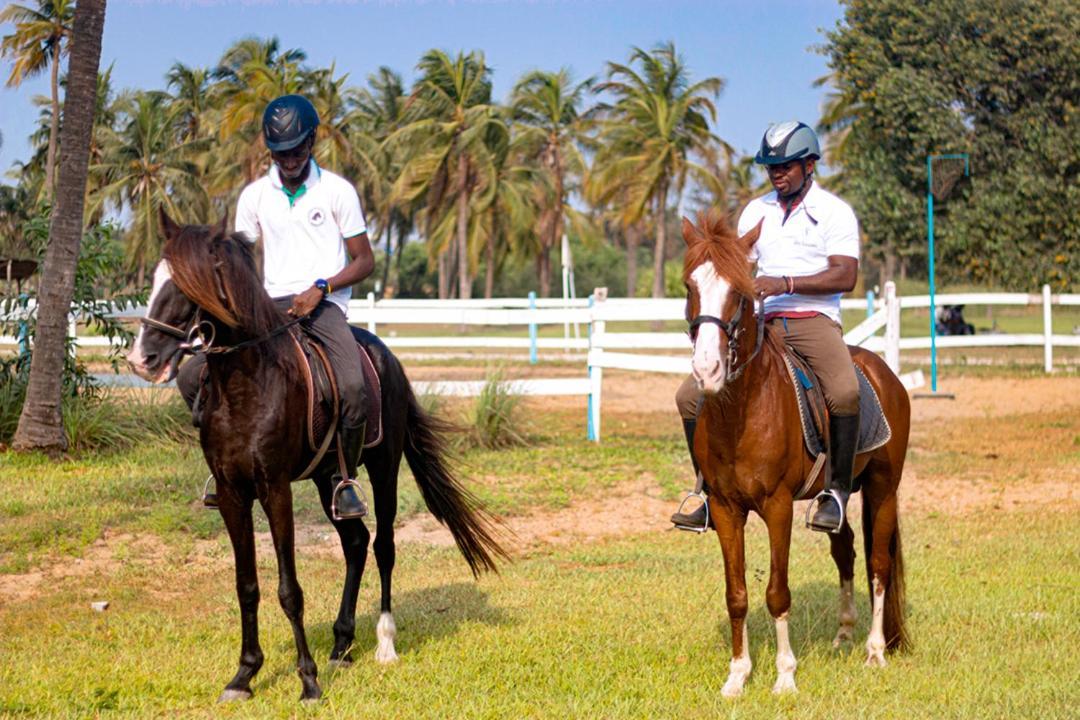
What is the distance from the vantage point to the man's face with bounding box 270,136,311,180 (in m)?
6.02

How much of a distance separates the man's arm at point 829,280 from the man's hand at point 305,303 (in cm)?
225

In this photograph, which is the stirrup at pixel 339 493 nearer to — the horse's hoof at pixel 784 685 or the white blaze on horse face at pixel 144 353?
the white blaze on horse face at pixel 144 353

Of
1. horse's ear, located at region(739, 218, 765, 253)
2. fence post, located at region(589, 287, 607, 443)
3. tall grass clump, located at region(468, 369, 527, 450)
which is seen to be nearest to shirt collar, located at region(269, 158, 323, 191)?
horse's ear, located at region(739, 218, 765, 253)

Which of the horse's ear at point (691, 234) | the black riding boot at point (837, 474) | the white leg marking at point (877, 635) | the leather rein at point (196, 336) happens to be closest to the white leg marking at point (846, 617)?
the white leg marking at point (877, 635)

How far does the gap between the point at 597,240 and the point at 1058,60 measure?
32672mm

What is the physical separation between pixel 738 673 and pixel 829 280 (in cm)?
200

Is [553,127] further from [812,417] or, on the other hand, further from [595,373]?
[812,417]

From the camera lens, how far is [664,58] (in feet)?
167

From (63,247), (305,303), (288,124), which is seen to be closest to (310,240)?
(305,303)

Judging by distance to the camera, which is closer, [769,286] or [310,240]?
[769,286]

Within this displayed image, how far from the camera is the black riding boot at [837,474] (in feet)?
19.5

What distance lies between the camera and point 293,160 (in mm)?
6035

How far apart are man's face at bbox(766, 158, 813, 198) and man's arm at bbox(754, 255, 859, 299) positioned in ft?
1.34

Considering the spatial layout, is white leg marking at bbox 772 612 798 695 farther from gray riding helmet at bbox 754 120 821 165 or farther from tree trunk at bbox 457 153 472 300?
tree trunk at bbox 457 153 472 300
